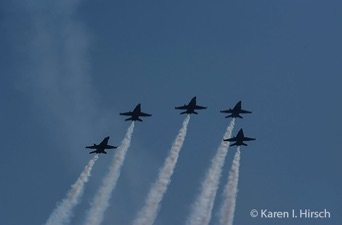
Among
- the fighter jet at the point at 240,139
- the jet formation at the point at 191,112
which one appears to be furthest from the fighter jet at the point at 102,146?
the fighter jet at the point at 240,139

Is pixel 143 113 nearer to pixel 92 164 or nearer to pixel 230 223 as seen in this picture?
pixel 92 164

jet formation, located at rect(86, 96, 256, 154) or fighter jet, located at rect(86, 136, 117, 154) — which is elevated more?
jet formation, located at rect(86, 96, 256, 154)

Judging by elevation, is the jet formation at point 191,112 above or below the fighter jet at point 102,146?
above

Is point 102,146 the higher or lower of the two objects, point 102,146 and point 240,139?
the lower

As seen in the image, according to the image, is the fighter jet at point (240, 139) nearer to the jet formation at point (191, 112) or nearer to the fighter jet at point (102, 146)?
the jet formation at point (191, 112)

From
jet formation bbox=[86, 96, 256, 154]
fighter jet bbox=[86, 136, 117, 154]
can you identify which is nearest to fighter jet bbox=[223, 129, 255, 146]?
jet formation bbox=[86, 96, 256, 154]

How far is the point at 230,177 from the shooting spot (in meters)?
168

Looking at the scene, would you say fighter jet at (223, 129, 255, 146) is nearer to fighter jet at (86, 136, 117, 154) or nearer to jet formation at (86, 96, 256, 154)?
jet formation at (86, 96, 256, 154)

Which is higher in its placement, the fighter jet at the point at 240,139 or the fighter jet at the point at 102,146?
the fighter jet at the point at 240,139

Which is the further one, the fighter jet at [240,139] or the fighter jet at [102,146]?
the fighter jet at [102,146]

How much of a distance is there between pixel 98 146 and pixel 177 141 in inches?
709

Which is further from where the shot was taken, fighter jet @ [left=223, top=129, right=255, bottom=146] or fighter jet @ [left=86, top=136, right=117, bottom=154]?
fighter jet @ [left=86, top=136, right=117, bottom=154]

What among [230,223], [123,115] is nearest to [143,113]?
[123,115]

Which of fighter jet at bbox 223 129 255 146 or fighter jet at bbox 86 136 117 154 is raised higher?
fighter jet at bbox 223 129 255 146
